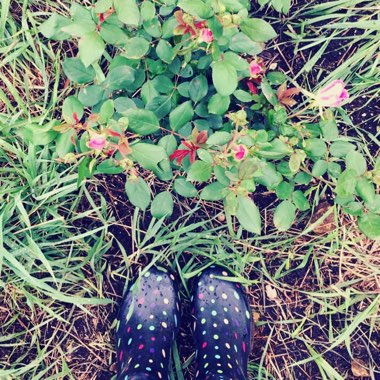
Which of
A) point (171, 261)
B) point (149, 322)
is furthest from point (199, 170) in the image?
point (149, 322)

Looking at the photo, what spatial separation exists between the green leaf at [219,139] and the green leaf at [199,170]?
0.05 metres

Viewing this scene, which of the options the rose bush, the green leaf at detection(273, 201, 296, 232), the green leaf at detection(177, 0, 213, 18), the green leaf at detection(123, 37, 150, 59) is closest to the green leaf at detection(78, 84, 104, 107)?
the rose bush

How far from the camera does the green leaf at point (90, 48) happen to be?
3.87ft

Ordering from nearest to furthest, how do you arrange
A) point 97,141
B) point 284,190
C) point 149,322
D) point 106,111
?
point 97,141 → point 106,111 → point 284,190 → point 149,322

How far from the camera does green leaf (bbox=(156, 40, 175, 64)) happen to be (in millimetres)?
1275

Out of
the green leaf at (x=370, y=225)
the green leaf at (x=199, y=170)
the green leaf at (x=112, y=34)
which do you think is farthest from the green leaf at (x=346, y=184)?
the green leaf at (x=112, y=34)

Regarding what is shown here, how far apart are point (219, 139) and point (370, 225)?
43 cm

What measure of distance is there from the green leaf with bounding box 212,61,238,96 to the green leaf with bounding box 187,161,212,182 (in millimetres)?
176

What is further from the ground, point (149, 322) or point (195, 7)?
point (195, 7)

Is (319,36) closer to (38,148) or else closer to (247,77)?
(247,77)

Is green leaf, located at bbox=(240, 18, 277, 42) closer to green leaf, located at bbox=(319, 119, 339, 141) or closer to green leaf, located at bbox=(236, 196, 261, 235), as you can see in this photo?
green leaf, located at bbox=(319, 119, 339, 141)

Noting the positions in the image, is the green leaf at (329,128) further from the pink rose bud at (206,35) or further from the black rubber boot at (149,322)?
the black rubber boot at (149,322)

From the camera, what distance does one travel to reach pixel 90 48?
1.19 metres

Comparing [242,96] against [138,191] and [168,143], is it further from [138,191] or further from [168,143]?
[138,191]
